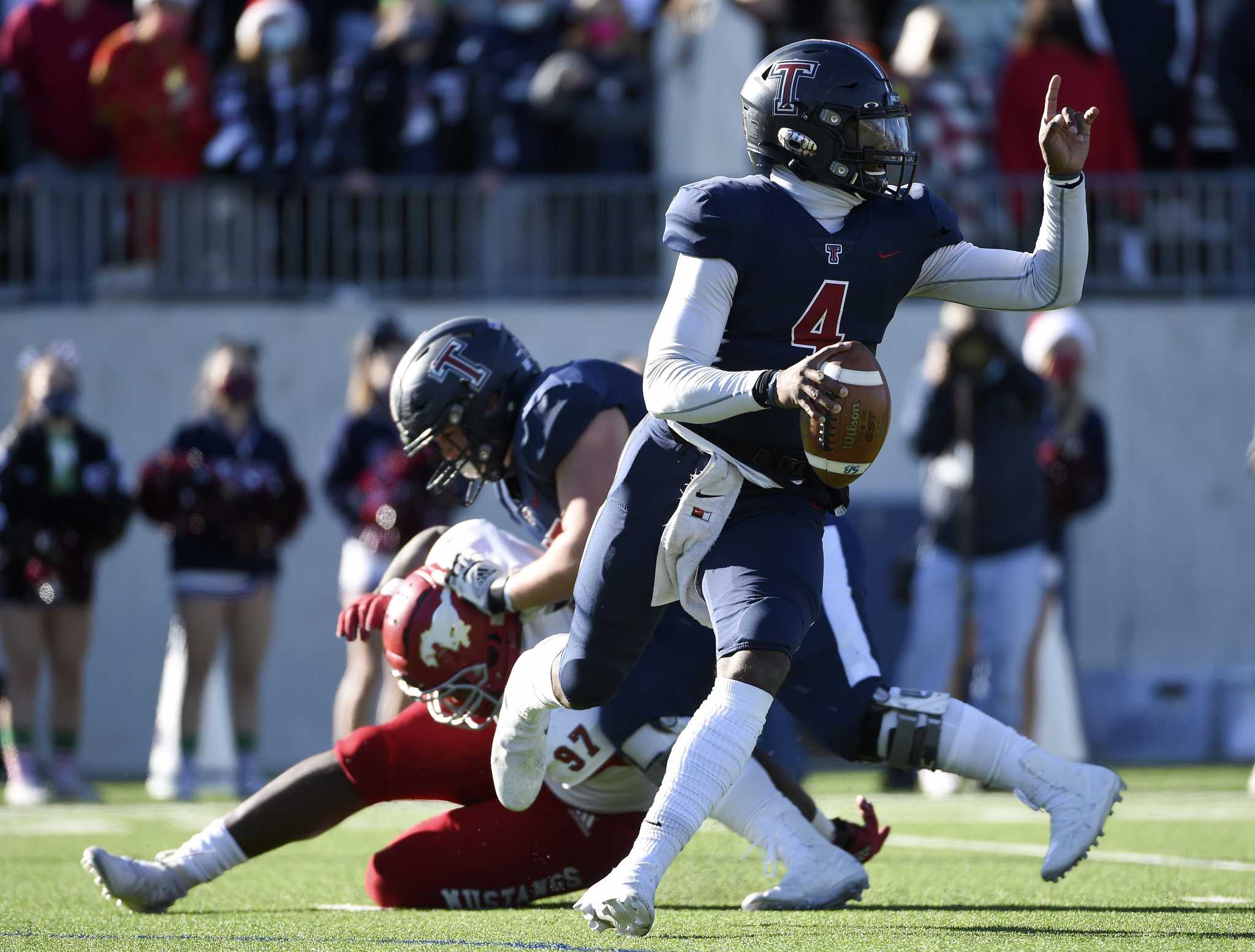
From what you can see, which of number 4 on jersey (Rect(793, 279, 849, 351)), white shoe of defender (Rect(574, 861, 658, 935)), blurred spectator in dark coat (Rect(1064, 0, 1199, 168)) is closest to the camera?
white shoe of defender (Rect(574, 861, 658, 935))

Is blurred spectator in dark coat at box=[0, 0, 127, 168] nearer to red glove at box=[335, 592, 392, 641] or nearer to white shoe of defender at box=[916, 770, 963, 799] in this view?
white shoe of defender at box=[916, 770, 963, 799]

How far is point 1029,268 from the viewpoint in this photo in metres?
4.28

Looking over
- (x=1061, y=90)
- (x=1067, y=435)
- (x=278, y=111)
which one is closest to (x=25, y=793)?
(x=278, y=111)

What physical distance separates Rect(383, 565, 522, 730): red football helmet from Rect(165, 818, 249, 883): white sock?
0.53 metres

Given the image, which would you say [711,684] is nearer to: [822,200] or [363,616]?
[363,616]

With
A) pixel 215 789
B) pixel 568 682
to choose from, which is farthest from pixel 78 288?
pixel 568 682

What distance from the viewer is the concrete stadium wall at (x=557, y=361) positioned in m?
10.8

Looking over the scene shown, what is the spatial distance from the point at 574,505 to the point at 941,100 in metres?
6.74

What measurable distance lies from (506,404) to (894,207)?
1.14 m

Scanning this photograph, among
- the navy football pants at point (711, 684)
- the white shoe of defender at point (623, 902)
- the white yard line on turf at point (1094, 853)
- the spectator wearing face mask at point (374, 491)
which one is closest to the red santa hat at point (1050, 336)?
the spectator wearing face mask at point (374, 491)

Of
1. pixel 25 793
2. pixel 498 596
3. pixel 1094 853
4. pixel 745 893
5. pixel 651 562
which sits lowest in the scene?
pixel 25 793

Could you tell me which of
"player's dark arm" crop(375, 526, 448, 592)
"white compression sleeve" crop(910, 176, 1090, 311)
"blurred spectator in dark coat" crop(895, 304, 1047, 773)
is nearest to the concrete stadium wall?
"blurred spectator in dark coat" crop(895, 304, 1047, 773)

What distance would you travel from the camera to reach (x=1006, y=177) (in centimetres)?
1066

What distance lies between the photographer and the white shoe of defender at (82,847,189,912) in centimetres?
445
